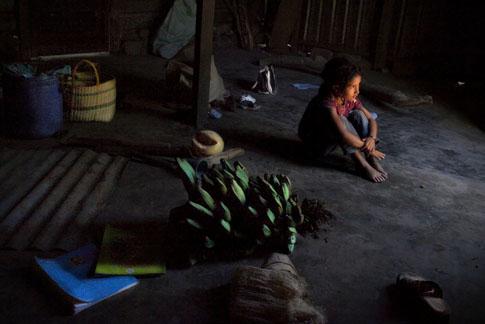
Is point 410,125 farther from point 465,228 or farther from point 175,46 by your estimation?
point 175,46

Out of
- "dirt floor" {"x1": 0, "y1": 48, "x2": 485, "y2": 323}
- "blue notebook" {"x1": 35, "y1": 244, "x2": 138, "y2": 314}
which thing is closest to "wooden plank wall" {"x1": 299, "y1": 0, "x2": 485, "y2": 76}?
"dirt floor" {"x1": 0, "y1": 48, "x2": 485, "y2": 323}

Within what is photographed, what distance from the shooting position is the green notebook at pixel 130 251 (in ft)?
10.2

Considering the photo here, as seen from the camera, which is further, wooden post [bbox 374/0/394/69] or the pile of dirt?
wooden post [bbox 374/0/394/69]

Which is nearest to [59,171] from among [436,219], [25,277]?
[25,277]

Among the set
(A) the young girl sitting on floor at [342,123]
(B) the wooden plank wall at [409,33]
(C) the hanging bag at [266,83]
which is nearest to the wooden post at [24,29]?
(C) the hanging bag at [266,83]

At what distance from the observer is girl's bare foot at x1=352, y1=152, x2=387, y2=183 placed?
15.5ft

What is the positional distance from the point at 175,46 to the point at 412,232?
6.26 metres

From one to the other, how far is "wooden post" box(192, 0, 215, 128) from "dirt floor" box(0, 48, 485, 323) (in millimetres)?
204

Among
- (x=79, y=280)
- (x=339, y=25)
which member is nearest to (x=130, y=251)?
(x=79, y=280)

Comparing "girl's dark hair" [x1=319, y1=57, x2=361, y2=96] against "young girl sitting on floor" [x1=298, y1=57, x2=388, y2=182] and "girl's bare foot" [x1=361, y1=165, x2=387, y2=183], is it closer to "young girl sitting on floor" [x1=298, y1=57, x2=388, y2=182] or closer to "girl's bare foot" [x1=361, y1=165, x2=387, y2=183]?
"young girl sitting on floor" [x1=298, y1=57, x2=388, y2=182]

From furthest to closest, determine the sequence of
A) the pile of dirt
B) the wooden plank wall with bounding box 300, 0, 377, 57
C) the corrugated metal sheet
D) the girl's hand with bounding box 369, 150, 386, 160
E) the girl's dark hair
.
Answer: the wooden plank wall with bounding box 300, 0, 377, 57 < the girl's hand with bounding box 369, 150, 386, 160 < the girl's dark hair < the pile of dirt < the corrugated metal sheet

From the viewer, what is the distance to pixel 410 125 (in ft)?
21.1

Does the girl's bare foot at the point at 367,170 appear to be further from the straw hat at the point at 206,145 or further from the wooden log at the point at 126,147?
the wooden log at the point at 126,147

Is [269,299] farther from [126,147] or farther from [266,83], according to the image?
[266,83]
